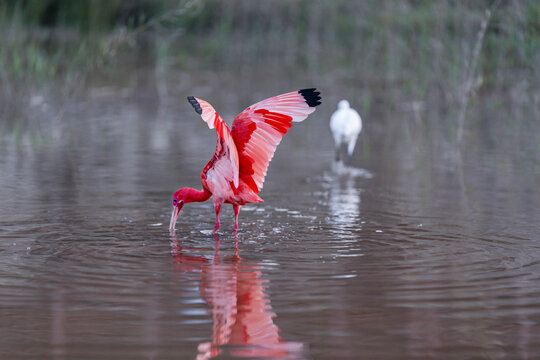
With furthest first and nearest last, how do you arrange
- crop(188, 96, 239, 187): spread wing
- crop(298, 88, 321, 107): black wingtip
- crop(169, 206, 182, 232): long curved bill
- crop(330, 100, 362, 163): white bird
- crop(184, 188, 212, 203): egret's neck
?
crop(330, 100, 362, 163): white bird
crop(184, 188, 212, 203): egret's neck
crop(169, 206, 182, 232): long curved bill
crop(298, 88, 321, 107): black wingtip
crop(188, 96, 239, 187): spread wing

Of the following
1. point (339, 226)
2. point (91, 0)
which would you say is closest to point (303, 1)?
point (91, 0)

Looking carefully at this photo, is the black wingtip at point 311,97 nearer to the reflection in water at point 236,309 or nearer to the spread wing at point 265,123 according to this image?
the spread wing at point 265,123

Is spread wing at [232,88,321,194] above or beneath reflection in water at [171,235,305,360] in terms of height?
above

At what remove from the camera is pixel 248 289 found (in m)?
4.70

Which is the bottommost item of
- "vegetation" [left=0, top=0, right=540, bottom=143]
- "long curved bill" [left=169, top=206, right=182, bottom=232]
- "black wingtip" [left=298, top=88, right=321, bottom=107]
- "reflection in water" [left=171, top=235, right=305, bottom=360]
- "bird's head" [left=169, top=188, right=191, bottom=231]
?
"reflection in water" [left=171, top=235, right=305, bottom=360]

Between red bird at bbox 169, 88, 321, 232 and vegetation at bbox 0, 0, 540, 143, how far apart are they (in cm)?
295

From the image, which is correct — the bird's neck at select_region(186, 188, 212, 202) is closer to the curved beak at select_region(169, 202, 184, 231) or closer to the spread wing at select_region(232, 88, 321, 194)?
the curved beak at select_region(169, 202, 184, 231)

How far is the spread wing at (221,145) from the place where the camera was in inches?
211

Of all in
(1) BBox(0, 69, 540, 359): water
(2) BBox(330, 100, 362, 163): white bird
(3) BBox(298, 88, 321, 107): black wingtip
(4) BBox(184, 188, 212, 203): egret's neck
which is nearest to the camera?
(1) BBox(0, 69, 540, 359): water

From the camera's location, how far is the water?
3.86 m

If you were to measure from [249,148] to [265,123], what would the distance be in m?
0.24

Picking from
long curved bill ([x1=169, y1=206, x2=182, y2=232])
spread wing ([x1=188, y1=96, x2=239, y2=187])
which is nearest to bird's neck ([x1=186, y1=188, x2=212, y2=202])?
long curved bill ([x1=169, y1=206, x2=182, y2=232])

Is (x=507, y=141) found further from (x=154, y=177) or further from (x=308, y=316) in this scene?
(x=308, y=316)

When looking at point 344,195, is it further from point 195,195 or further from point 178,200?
point 178,200
